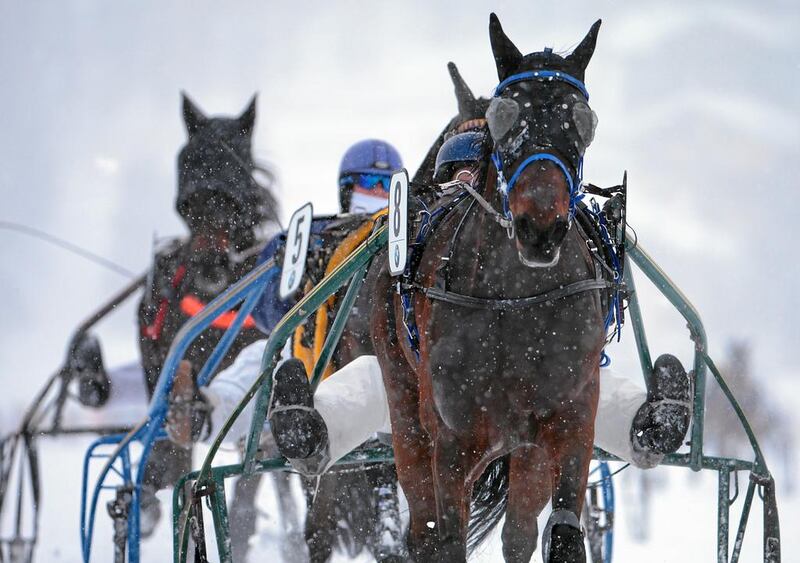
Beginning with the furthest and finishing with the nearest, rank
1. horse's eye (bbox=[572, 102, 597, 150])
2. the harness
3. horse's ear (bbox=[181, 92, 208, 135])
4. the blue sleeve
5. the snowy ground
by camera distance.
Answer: horse's ear (bbox=[181, 92, 208, 135]) → the snowy ground → the blue sleeve → the harness → horse's eye (bbox=[572, 102, 597, 150])

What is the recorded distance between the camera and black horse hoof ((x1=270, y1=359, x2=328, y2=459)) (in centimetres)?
408

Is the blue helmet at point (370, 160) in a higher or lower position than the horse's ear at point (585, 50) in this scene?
higher

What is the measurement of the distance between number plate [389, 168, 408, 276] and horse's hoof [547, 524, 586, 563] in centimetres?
103

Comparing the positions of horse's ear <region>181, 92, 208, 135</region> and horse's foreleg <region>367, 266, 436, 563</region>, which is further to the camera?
horse's ear <region>181, 92, 208, 135</region>

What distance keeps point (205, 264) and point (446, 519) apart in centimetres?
464

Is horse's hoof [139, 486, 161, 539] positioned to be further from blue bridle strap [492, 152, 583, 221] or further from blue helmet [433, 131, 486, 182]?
blue bridle strap [492, 152, 583, 221]

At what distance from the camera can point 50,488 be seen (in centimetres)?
1388

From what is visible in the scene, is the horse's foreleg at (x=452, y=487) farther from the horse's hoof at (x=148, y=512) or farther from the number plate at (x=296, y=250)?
the horse's hoof at (x=148, y=512)

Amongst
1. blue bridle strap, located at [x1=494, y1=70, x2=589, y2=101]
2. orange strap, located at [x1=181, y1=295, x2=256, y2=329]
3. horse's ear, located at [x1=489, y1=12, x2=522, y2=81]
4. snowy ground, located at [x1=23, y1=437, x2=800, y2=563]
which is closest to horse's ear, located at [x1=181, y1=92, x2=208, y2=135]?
orange strap, located at [x1=181, y1=295, x2=256, y2=329]

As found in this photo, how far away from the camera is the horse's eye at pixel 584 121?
328cm

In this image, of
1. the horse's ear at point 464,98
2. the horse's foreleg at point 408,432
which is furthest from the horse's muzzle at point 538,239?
the horse's ear at point 464,98

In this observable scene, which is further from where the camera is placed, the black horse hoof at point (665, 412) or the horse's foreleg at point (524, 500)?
the black horse hoof at point (665, 412)

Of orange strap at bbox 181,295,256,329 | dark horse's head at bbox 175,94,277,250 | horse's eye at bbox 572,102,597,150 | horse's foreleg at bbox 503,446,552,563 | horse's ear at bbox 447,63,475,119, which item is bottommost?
horse's foreleg at bbox 503,446,552,563

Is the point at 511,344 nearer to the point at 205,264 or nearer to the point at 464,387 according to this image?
the point at 464,387
